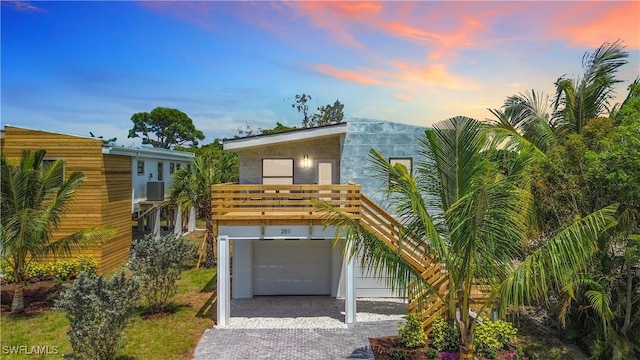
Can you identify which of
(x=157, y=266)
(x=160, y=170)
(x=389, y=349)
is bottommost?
(x=389, y=349)

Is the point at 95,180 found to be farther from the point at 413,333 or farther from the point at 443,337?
the point at 443,337

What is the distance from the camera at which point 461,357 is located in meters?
7.98

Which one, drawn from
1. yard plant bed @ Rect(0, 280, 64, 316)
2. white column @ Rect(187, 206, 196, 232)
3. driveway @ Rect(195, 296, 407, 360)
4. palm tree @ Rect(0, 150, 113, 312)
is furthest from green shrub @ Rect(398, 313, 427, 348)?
white column @ Rect(187, 206, 196, 232)

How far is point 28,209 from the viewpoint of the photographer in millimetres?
12000

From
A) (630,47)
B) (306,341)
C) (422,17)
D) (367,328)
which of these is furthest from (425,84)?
(306,341)

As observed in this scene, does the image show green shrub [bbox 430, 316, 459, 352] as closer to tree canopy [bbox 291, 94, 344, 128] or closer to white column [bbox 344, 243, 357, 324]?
white column [bbox 344, 243, 357, 324]

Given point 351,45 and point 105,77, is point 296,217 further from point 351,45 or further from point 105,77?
point 105,77

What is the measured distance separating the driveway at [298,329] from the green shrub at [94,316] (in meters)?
2.05

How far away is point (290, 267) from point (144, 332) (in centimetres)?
528

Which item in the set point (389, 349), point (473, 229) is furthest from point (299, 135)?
point (473, 229)

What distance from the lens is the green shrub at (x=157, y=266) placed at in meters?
12.2

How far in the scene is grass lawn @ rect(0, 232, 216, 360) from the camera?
9758 millimetres

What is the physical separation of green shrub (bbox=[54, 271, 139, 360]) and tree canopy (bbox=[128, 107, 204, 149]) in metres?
60.7

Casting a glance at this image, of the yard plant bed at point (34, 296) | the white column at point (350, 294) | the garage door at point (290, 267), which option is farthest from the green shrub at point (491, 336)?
the yard plant bed at point (34, 296)
